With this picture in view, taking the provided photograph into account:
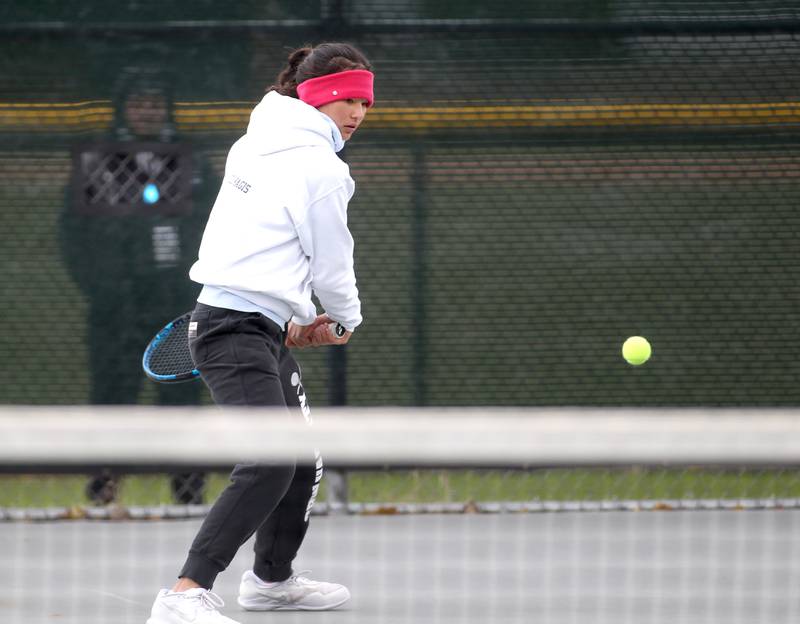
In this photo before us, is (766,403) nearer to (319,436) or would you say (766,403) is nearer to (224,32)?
(224,32)

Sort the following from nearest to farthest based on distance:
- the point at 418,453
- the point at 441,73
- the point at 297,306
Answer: the point at 418,453 < the point at 297,306 < the point at 441,73

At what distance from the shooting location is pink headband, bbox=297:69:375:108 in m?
3.43

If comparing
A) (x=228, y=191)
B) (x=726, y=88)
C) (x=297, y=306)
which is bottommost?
(x=297, y=306)

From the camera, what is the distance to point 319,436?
76.9 inches

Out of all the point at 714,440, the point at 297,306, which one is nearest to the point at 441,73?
the point at 297,306

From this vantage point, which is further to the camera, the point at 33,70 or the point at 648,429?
the point at 33,70

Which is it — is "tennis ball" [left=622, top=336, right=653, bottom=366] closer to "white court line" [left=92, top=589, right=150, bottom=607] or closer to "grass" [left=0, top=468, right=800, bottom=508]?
"grass" [left=0, top=468, right=800, bottom=508]

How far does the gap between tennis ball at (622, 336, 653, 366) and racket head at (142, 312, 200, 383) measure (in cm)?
186

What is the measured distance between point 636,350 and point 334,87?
6.61 feet

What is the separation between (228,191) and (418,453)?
1.62 meters

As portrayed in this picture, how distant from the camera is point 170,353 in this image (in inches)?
149

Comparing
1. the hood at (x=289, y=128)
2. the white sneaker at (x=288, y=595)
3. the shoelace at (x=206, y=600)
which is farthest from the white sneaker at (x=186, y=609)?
the hood at (x=289, y=128)

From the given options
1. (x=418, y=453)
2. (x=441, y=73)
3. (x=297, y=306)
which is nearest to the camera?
(x=418, y=453)

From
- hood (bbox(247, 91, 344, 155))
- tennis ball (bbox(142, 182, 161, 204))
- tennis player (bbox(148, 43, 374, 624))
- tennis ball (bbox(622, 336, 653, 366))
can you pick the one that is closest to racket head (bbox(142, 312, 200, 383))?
tennis player (bbox(148, 43, 374, 624))
